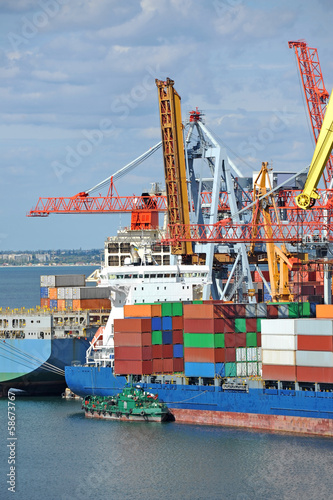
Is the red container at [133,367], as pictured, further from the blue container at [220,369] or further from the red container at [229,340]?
the red container at [229,340]

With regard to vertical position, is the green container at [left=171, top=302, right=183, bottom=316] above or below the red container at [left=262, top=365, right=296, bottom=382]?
above

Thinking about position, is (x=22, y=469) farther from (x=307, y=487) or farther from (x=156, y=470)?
(x=307, y=487)

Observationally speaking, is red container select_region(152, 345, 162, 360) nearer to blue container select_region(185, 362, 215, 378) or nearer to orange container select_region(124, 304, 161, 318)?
orange container select_region(124, 304, 161, 318)

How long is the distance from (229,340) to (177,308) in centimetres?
375

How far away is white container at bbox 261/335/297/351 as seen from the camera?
145 feet

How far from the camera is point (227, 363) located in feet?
154

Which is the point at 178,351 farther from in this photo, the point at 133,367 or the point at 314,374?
the point at 314,374

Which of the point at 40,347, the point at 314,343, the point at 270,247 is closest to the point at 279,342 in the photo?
the point at 314,343

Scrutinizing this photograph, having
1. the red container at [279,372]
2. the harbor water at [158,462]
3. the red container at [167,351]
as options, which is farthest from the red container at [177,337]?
the red container at [279,372]

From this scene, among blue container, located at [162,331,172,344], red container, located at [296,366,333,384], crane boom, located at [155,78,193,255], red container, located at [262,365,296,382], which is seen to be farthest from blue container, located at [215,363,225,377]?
crane boom, located at [155,78,193,255]

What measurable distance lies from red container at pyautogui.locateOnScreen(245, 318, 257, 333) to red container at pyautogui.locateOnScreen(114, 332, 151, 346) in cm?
456

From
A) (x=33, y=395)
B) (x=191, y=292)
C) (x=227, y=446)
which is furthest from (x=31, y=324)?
(x=227, y=446)

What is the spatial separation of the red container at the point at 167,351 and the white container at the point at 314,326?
7374 millimetres

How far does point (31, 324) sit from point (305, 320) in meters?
19.5
